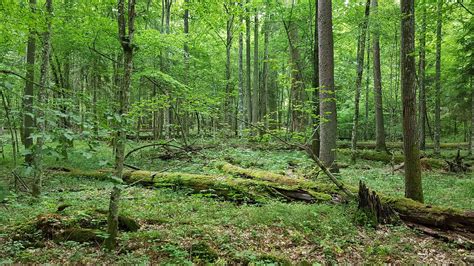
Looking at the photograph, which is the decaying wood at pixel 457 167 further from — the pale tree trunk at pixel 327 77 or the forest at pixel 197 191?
the pale tree trunk at pixel 327 77

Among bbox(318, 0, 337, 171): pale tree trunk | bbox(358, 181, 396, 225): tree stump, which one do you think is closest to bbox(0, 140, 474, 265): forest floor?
bbox(358, 181, 396, 225): tree stump

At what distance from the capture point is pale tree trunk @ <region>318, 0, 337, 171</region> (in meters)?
9.89

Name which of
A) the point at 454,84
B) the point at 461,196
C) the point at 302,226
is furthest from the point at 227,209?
the point at 454,84

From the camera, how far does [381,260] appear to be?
511 centimetres

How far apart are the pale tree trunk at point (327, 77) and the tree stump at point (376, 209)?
3359 millimetres

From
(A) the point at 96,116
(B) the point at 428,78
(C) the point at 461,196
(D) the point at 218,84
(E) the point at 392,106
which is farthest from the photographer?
(D) the point at 218,84

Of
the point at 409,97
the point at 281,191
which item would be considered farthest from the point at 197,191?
the point at 409,97

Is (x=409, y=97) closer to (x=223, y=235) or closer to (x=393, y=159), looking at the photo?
(x=223, y=235)

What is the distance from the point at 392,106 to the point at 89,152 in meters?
28.4

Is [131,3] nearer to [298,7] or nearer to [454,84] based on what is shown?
[298,7]

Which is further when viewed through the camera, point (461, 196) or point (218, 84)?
point (218, 84)

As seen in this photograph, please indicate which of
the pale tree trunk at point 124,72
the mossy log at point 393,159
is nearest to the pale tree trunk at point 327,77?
the mossy log at point 393,159

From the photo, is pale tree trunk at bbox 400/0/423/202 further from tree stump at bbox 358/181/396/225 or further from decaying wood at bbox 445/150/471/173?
decaying wood at bbox 445/150/471/173

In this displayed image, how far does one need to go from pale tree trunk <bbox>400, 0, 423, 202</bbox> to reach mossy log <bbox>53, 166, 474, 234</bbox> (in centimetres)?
67
